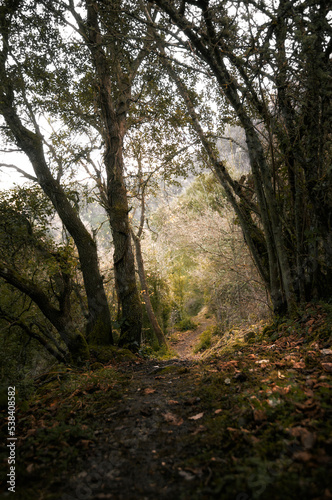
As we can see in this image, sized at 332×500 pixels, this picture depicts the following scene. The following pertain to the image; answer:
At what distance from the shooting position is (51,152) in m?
6.80

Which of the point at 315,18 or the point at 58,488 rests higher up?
the point at 315,18

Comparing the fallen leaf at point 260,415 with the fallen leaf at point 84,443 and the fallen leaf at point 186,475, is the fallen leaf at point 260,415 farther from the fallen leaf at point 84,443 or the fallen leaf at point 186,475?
the fallen leaf at point 84,443

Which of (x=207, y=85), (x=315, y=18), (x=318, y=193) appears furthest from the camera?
(x=207, y=85)

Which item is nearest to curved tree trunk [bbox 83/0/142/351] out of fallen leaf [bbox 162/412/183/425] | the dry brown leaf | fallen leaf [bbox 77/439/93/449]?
fallen leaf [bbox 162/412/183/425]

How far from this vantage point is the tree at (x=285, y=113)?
2.88 metres

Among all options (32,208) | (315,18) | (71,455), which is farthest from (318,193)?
(32,208)

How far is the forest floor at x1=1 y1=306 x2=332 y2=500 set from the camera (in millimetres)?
1292

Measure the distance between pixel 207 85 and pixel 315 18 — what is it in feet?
11.8

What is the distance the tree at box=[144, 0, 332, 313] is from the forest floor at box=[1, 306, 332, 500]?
109 centimetres

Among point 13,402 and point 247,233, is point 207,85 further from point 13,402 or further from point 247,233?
point 13,402

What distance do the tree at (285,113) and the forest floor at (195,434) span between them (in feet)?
3.58

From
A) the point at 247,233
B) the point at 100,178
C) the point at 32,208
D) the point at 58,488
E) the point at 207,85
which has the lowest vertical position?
the point at 58,488

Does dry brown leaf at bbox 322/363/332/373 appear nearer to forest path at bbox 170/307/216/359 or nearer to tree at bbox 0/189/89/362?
tree at bbox 0/189/89/362

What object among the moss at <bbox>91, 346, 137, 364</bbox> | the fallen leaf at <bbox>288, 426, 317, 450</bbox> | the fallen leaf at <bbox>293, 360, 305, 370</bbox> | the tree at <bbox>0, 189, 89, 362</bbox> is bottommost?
the moss at <bbox>91, 346, 137, 364</bbox>
